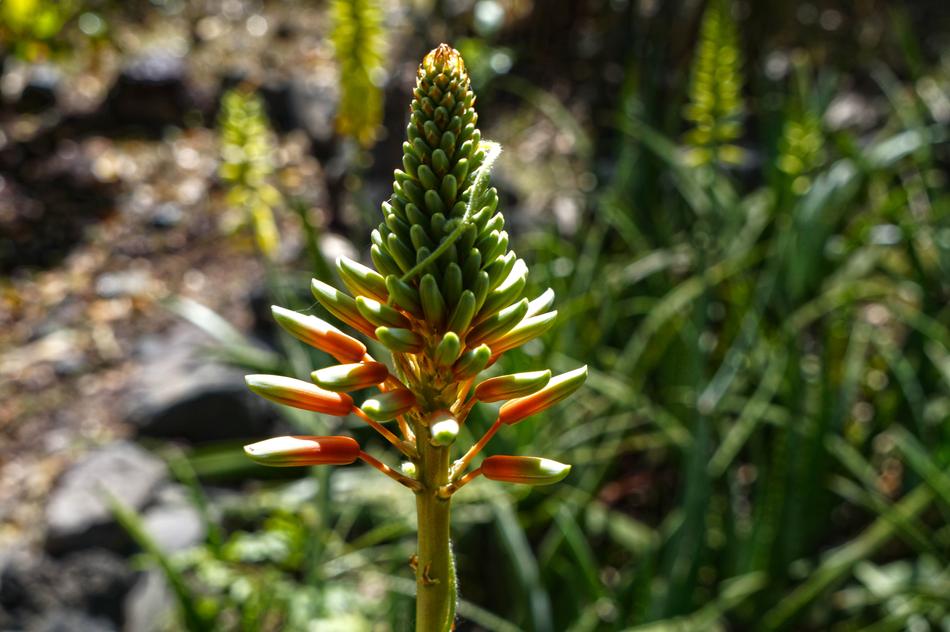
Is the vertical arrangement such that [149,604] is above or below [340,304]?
below

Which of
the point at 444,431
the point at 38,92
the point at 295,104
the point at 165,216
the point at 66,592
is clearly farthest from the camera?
the point at 295,104

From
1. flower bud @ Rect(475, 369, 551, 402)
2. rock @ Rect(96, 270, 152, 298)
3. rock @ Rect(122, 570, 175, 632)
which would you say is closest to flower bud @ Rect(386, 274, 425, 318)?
flower bud @ Rect(475, 369, 551, 402)

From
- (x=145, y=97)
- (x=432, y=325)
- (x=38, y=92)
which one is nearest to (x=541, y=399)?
(x=432, y=325)

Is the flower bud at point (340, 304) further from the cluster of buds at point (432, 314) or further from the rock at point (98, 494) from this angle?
the rock at point (98, 494)

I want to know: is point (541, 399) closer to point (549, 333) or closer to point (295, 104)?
point (549, 333)

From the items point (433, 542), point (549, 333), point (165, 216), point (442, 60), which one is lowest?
point (433, 542)

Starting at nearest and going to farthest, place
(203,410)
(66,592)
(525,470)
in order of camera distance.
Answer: (525,470), (66,592), (203,410)
